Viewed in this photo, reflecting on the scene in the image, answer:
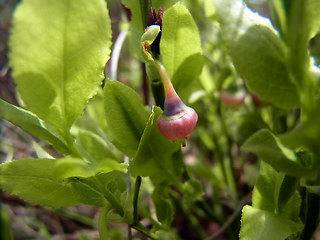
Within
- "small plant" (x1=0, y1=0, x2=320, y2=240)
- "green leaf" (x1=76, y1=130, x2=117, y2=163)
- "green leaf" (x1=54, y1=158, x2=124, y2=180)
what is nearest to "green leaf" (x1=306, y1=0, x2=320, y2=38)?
"small plant" (x1=0, y1=0, x2=320, y2=240)

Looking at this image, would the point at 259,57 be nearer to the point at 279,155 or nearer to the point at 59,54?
the point at 279,155

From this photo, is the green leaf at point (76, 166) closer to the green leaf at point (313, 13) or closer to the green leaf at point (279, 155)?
the green leaf at point (279, 155)

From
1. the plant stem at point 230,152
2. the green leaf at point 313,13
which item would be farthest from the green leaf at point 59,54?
the plant stem at point 230,152

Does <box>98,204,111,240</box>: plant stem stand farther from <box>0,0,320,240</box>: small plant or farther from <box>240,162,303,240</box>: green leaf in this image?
<box>240,162,303,240</box>: green leaf

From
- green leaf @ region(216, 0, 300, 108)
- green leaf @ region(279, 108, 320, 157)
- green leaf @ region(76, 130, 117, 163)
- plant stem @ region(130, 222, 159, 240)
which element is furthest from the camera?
green leaf @ region(76, 130, 117, 163)

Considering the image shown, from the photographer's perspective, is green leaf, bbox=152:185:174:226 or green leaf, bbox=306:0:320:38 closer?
green leaf, bbox=306:0:320:38

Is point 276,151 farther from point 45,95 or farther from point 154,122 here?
point 45,95
